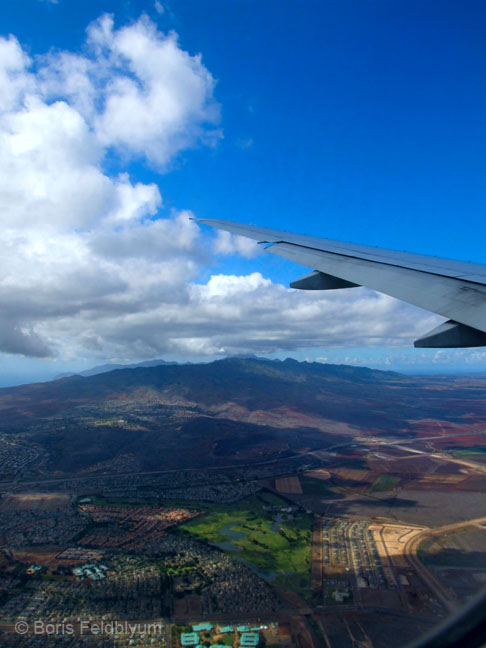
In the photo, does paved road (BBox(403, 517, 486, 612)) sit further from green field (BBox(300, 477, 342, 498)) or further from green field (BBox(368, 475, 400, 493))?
green field (BBox(300, 477, 342, 498))

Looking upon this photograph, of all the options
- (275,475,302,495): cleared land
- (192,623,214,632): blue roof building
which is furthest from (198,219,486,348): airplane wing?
(275,475,302,495): cleared land

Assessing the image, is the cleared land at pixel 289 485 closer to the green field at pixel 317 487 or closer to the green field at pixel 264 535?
the green field at pixel 317 487

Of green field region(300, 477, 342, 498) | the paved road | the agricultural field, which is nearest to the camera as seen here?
the paved road

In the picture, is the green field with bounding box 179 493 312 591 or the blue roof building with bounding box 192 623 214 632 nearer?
the blue roof building with bounding box 192 623 214 632

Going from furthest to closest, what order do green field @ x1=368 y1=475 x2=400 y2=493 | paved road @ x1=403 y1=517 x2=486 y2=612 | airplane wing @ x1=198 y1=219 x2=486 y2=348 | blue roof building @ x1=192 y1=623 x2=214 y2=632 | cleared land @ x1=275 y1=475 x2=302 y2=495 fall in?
cleared land @ x1=275 y1=475 x2=302 y2=495 → green field @ x1=368 y1=475 x2=400 y2=493 → paved road @ x1=403 y1=517 x2=486 y2=612 → blue roof building @ x1=192 y1=623 x2=214 y2=632 → airplane wing @ x1=198 y1=219 x2=486 y2=348

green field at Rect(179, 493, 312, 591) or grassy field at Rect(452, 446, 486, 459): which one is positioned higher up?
green field at Rect(179, 493, 312, 591)

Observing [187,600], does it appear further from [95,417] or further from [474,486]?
[95,417]

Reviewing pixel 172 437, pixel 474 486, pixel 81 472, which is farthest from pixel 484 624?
pixel 172 437
